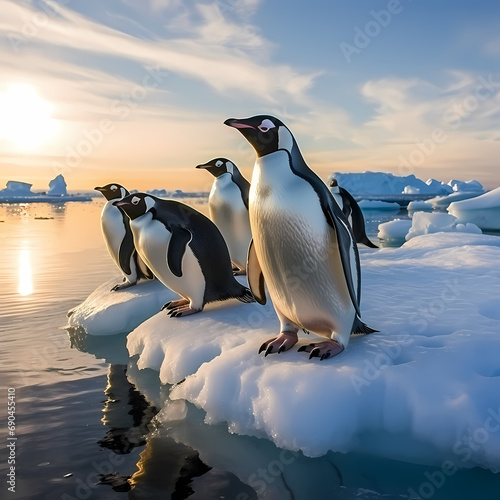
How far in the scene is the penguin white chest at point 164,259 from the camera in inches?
140

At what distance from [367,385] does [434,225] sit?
1272 cm

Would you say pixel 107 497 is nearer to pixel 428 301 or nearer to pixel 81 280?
pixel 428 301

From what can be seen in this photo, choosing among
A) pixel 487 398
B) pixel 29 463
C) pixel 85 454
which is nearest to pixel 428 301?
pixel 487 398

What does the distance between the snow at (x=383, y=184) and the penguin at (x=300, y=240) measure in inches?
1898

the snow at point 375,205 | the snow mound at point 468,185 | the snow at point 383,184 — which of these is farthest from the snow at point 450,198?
the snow mound at point 468,185


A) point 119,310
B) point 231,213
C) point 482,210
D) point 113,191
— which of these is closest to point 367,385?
point 119,310

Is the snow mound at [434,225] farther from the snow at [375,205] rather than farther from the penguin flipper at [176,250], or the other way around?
the snow at [375,205]

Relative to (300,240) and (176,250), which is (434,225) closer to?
(176,250)

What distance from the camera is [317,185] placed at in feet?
8.18

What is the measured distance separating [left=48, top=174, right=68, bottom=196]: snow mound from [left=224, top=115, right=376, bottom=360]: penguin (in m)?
62.3

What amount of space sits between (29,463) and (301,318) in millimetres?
1437

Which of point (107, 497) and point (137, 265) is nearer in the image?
point (107, 497)

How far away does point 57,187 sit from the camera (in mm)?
61031

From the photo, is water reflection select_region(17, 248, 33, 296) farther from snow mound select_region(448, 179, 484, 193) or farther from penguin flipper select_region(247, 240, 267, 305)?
snow mound select_region(448, 179, 484, 193)
